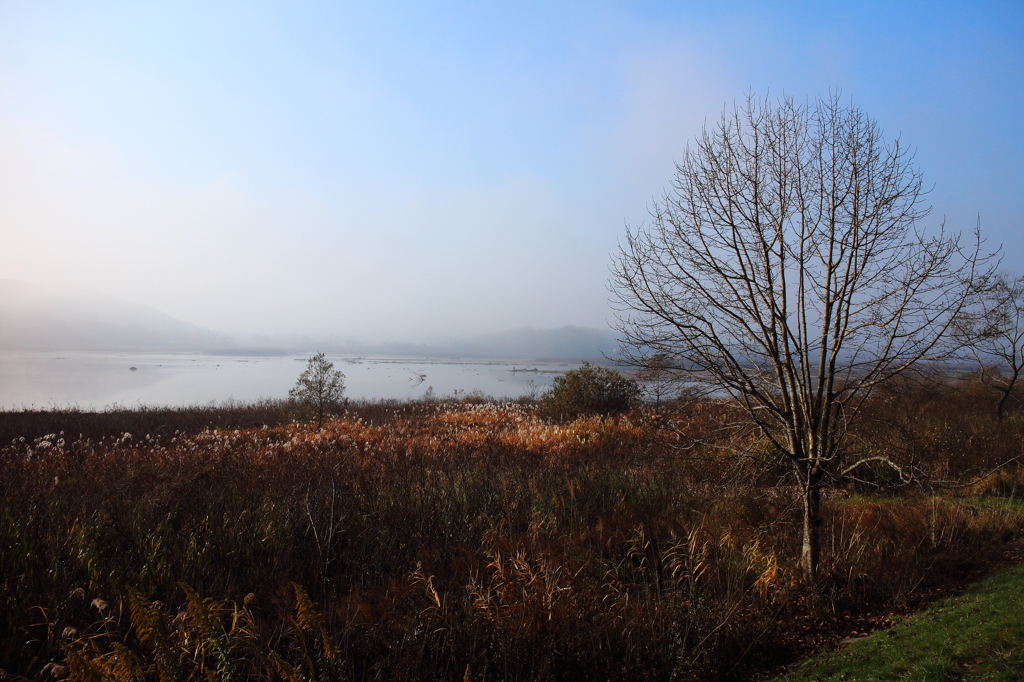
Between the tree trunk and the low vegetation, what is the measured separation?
20cm

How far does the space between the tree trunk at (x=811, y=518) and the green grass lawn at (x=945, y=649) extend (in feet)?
3.04

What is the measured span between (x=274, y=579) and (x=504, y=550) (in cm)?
261

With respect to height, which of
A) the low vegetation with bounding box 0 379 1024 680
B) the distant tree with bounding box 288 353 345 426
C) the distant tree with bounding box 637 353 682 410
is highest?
the distant tree with bounding box 637 353 682 410

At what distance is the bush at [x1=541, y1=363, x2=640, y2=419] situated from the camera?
2016cm

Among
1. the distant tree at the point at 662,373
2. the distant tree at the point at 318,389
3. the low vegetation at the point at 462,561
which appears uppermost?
the distant tree at the point at 662,373

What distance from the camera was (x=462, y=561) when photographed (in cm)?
569

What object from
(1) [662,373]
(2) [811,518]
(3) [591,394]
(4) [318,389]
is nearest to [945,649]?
(2) [811,518]

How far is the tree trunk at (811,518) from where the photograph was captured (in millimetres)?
5336

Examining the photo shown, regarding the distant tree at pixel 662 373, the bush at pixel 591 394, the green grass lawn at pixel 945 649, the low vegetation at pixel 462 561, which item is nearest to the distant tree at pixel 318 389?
the bush at pixel 591 394

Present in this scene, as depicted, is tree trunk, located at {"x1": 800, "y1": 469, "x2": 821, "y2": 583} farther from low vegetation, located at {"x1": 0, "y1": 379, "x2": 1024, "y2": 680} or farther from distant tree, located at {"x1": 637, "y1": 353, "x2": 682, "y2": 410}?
distant tree, located at {"x1": 637, "y1": 353, "x2": 682, "y2": 410}

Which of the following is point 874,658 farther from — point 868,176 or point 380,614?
point 868,176

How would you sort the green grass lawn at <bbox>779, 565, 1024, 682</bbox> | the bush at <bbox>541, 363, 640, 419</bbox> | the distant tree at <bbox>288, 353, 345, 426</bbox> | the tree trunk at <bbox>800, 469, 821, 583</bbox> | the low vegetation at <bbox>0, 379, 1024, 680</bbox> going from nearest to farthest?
the green grass lawn at <bbox>779, 565, 1024, 682</bbox> < the low vegetation at <bbox>0, 379, 1024, 680</bbox> < the tree trunk at <bbox>800, 469, 821, 583</bbox> < the bush at <bbox>541, 363, 640, 419</bbox> < the distant tree at <bbox>288, 353, 345, 426</bbox>

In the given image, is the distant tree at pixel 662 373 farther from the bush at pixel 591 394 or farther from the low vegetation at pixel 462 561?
the bush at pixel 591 394

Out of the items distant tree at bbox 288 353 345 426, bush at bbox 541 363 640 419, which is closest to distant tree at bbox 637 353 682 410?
bush at bbox 541 363 640 419
